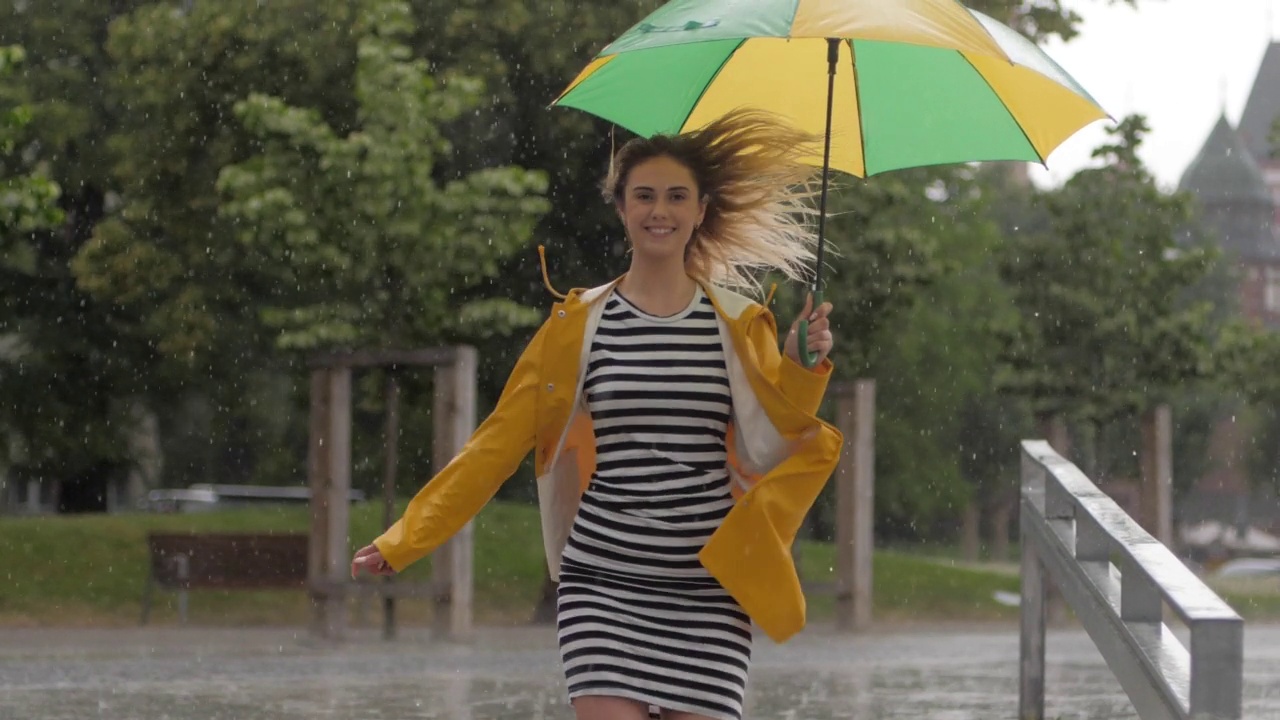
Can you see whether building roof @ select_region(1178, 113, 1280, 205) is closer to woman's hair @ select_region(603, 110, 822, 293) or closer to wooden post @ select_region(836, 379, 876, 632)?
wooden post @ select_region(836, 379, 876, 632)

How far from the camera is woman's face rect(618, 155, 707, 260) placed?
199 inches

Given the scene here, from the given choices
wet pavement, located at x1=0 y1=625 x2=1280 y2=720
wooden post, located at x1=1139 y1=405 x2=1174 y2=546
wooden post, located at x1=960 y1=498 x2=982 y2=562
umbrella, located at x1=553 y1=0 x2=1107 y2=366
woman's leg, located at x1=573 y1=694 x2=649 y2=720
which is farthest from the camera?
wooden post, located at x1=960 y1=498 x2=982 y2=562

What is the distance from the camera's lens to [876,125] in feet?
20.5

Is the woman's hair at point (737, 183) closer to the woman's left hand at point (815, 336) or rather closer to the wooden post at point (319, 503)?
the woman's left hand at point (815, 336)

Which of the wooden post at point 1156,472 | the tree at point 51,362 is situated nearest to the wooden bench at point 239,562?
the wooden post at point 1156,472

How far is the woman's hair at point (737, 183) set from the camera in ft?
17.1

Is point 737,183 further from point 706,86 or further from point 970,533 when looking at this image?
point 970,533

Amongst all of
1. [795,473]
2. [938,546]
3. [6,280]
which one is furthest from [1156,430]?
[938,546]

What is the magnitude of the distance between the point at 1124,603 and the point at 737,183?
1319 mm

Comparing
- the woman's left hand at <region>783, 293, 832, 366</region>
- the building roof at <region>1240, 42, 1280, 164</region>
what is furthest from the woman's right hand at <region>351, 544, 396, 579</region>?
the building roof at <region>1240, 42, 1280, 164</region>

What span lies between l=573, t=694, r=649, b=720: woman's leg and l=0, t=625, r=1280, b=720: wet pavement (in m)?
5.40

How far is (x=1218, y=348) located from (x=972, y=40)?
19.3 m

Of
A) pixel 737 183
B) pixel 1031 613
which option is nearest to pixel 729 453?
pixel 737 183

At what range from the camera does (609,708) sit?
4816mm
